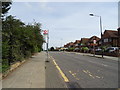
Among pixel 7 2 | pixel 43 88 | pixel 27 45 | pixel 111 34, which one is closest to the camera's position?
pixel 43 88

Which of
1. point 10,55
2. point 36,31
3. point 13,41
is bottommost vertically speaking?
point 10,55

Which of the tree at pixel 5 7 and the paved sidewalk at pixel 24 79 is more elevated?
the tree at pixel 5 7

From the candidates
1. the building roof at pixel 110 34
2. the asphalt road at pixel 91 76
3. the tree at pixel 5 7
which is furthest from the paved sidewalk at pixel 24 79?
the building roof at pixel 110 34

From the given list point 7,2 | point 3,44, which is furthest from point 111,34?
point 3,44

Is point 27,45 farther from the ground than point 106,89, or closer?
farther from the ground

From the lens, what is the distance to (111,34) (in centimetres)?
7444

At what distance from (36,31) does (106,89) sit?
20342 millimetres

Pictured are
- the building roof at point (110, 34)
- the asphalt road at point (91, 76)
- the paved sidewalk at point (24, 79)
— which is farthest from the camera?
the building roof at point (110, 34)

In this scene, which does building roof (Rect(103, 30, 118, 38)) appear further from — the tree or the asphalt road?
the tree

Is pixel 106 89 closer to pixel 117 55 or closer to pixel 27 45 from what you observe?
pixel 27 45

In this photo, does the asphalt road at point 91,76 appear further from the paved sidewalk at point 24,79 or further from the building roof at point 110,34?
the building roof at point 110,34

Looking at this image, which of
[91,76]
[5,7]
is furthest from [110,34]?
[91,76]

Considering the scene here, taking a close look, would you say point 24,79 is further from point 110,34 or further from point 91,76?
point 110,34

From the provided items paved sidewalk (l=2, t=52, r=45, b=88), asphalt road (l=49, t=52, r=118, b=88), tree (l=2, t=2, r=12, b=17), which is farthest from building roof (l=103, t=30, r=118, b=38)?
paved sidewalk (l=2, t=52, r=45, b=88)
